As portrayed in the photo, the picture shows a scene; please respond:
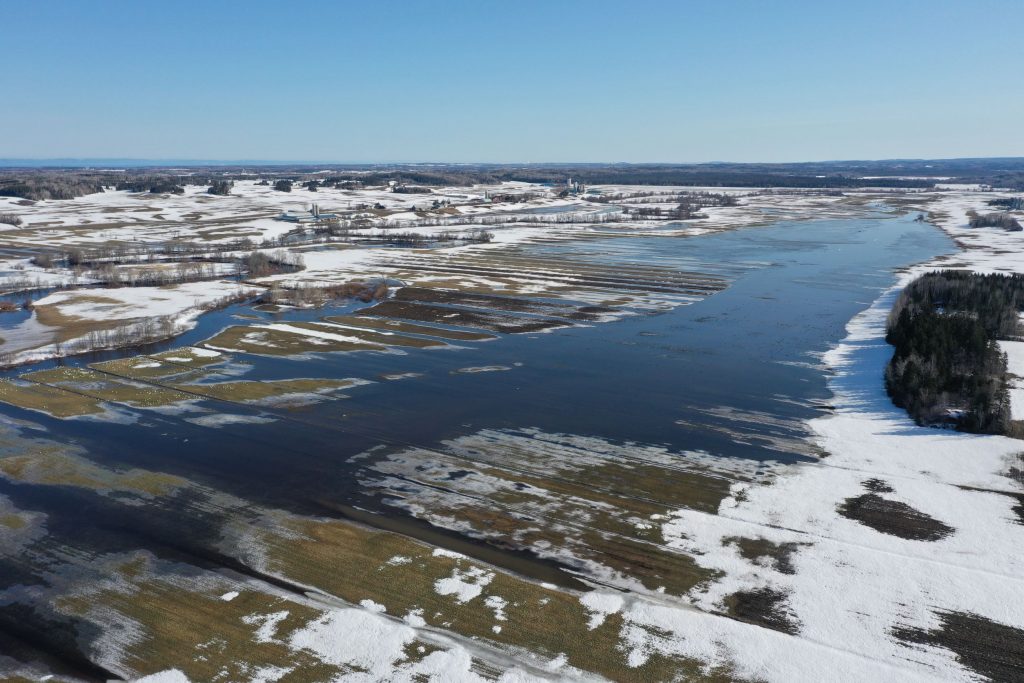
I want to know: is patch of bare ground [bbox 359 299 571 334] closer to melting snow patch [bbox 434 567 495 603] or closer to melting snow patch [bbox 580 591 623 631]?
melting snow patch [bbox 434 567 495 603]

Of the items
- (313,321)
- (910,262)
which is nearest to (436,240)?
(313,321)

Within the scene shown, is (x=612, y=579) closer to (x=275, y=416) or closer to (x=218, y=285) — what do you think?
(x=275, y=416)

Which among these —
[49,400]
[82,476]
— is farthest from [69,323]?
[82,476]

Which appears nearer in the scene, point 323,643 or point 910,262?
point 323,643

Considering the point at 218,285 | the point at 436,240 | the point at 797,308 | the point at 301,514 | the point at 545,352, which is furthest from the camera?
the point at 436,240

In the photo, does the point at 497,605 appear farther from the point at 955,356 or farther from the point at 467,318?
the point at 467,318

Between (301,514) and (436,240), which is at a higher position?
(436,240)

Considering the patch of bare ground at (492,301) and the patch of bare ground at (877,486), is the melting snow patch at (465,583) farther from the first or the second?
the patch of bare ground at (492,301)
